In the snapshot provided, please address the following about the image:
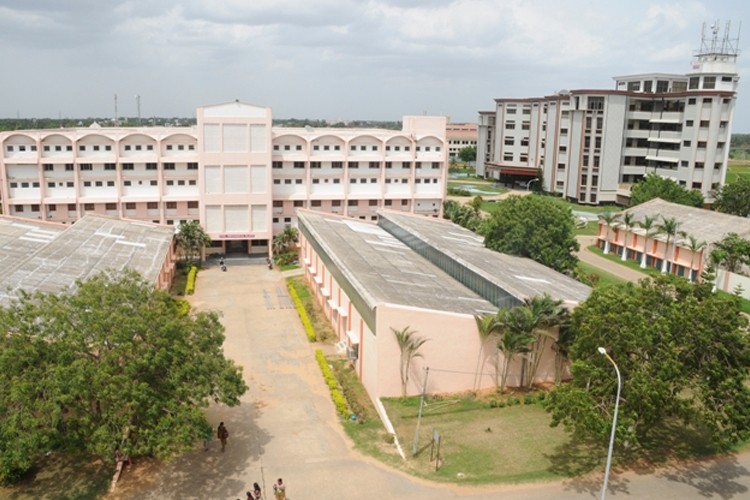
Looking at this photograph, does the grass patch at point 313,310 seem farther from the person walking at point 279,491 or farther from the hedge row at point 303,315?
the person walking at point 279,491

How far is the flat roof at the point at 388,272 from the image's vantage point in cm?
3316

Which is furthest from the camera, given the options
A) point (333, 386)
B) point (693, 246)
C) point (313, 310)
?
point (693, 246)

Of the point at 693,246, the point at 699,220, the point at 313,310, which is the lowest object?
the point at 313,310

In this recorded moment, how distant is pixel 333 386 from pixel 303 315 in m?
12.7

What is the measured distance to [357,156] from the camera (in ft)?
230

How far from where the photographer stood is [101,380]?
72.5 ft

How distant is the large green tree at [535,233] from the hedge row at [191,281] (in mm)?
24409

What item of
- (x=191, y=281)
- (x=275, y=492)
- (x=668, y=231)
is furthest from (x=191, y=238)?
(x=668, y=231)

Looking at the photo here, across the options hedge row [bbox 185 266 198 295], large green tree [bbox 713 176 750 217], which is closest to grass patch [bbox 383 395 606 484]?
hedge row [bbox 185 266 198 295]

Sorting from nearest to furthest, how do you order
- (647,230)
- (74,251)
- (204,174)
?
(74,251)
(647,230)
(204,174)

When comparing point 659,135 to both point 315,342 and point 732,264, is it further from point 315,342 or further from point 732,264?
point 315,342

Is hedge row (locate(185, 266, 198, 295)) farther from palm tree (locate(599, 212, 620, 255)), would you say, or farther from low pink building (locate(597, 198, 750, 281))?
low pink building (locate(597, 198, 750, 281))

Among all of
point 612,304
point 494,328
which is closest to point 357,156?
point 494,328

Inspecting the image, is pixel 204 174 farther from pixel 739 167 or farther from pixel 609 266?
pixel 739 167
